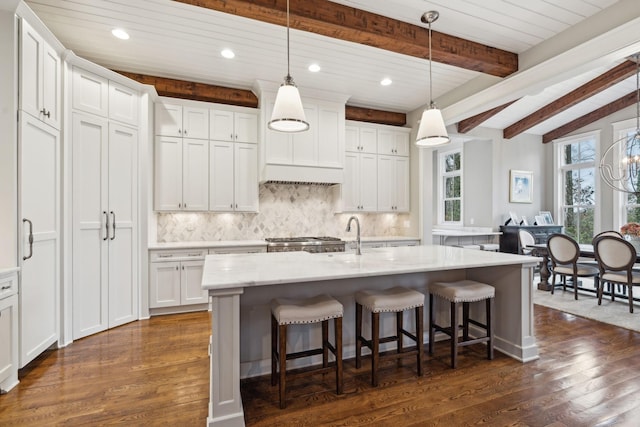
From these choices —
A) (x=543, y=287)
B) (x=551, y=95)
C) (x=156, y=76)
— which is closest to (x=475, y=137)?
(x=551, y=95)

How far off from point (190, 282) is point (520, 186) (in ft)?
21.2

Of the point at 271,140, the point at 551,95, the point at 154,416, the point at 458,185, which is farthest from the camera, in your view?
the point at 458,185

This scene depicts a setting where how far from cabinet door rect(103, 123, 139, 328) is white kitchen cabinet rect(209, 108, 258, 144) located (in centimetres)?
97

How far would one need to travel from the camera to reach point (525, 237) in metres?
5.64

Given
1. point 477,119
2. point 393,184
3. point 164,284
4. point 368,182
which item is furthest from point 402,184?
point 164,284

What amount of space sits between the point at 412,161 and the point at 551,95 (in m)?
2.62

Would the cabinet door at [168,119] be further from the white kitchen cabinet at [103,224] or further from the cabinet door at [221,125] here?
the white kitchen cabinet at [103,224]

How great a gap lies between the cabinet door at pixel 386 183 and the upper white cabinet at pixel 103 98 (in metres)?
3.42

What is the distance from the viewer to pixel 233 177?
4352 millimetres

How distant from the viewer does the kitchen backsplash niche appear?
14.4ft

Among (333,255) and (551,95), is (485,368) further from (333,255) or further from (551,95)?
(551,95)

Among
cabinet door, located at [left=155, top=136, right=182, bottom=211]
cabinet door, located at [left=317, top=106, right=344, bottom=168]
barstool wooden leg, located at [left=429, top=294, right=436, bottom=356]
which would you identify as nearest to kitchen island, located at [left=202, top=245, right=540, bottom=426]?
barstool wooden leg, located at [left=429, top=294, right=436, bottom=356]

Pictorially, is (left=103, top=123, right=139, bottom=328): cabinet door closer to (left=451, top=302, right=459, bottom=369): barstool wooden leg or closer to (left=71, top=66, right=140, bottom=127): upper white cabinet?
(left=71, top=66, right=140, bottom=127): upper white cabinet

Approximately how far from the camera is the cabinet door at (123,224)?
3.36 meters
